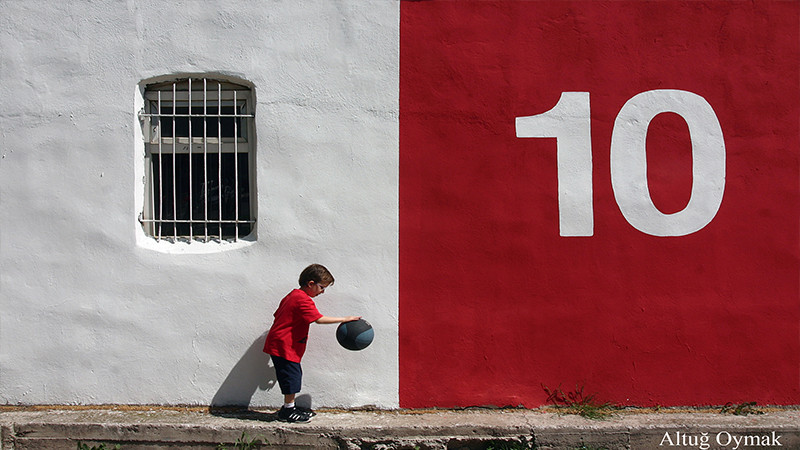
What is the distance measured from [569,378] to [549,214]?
1.22 metres

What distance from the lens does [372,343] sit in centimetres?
481

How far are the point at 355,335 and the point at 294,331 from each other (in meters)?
0.43

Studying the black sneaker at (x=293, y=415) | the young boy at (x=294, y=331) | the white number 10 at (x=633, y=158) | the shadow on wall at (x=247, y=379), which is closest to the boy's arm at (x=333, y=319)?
the young boy at (x=294, y=331)

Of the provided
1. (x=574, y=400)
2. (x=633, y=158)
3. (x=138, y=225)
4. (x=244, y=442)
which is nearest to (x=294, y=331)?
(x=244, y=442)

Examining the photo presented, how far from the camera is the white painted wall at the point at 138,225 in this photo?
4.74 meters

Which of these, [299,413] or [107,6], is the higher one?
[107,6]

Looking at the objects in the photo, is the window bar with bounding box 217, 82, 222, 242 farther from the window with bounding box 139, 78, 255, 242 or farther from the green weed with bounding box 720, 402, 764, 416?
the green weed with bounding box 720, 402, 764, 416

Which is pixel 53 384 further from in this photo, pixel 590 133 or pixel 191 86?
pixel 590 133

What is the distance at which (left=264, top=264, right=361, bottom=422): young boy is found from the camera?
4480 millimetres

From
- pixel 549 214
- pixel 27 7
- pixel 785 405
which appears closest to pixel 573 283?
pixel 549 214

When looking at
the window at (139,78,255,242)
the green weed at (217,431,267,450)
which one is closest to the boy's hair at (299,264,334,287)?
the window at (139,78,255,242)

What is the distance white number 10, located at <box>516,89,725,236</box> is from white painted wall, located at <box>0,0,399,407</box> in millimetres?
1240

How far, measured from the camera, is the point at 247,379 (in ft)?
15.6

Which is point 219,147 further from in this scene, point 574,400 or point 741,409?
point 741,409
